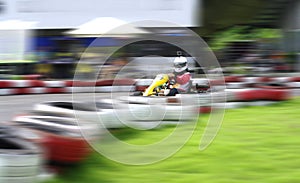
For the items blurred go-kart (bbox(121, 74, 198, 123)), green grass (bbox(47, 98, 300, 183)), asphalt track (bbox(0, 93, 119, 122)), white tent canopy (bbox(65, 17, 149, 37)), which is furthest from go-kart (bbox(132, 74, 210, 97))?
white tent canopy (bbox(65, 17, 149, 37))

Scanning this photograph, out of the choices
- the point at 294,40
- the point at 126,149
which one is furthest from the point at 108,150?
the point at 294,40

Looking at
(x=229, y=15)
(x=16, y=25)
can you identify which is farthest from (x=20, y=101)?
(x=229, y=15)

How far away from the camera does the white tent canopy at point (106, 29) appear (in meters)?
17.2

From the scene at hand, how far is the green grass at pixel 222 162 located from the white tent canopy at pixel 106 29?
35.2ft

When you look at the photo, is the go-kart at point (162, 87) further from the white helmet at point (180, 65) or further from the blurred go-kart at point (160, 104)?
the white helmet at point (180, 65)

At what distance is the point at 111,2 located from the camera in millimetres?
19625

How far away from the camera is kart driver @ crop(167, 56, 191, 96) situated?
7.02 meters

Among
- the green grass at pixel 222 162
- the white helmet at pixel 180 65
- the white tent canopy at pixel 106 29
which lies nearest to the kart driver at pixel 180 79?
the white helmet at pixel 180 65

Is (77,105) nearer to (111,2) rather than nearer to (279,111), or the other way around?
(279,111)

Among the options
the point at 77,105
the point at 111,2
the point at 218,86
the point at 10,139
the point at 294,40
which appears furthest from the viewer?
the point at 111,2

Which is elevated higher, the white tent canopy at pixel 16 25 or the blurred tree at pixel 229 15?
the blurred tree at pixel 229 15

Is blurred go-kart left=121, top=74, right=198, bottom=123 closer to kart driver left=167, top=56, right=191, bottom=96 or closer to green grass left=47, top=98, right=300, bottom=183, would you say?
kart driver left=167, top=56, right=191, bottom=96

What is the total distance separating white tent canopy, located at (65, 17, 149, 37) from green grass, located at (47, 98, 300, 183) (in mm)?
10733

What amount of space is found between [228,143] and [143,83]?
1957 mm
